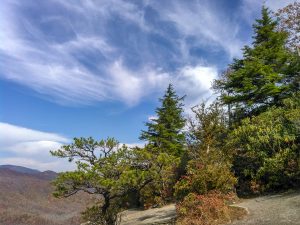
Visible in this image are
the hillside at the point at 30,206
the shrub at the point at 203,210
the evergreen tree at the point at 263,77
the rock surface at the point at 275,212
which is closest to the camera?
the rock surface at the point at 275,212

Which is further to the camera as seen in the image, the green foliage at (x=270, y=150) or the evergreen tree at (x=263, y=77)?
the evergreen tree at (x=263, y=77)

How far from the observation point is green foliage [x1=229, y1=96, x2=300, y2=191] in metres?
16.3

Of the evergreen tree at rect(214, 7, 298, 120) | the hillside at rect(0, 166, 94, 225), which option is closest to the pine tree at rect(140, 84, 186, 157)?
the evergreen tree at rect(214, 7, 298, 120)

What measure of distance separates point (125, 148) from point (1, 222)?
197ft

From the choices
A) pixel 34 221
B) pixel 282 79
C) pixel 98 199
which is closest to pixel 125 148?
pixel 98 199

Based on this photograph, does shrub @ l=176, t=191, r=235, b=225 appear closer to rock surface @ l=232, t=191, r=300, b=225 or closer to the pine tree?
rock surface @ l=232, t=191, r=300, b=225

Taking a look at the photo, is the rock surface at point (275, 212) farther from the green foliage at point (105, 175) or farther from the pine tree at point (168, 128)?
the pine tree at point (168, 128)

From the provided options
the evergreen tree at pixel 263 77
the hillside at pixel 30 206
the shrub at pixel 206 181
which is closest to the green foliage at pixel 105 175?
the shrub at pixel 206 181

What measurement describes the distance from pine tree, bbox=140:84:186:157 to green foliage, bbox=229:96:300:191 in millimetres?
12715

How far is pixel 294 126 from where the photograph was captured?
16891mm

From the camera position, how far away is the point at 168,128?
1334 inches

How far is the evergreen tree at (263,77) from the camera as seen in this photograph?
22516mm

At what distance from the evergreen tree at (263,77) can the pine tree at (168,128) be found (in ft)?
27.7

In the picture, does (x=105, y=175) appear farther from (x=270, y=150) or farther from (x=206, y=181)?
(x=270, y=150)
